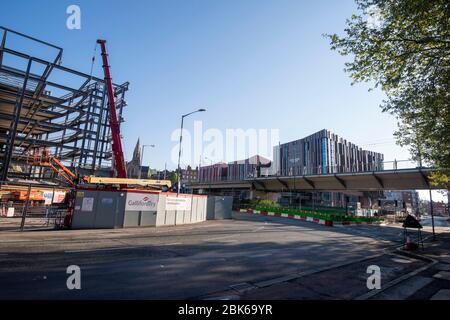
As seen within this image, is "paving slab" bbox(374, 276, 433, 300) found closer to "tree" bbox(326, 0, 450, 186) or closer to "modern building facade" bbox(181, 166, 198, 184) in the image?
"tree" bbox(326, 0, 450, 186)

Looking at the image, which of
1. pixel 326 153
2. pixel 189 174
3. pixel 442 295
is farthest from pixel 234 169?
pixel 442 295

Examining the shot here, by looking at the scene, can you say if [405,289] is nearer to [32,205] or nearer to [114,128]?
[114,128]

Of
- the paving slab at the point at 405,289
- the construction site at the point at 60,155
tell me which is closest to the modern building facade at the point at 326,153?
the construction site at the point at 60,155

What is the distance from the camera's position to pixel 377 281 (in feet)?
25.5

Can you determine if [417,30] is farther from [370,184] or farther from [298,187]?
[298,187]

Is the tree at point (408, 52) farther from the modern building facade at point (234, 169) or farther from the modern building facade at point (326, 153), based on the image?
the modern building facade at point (234, 169)

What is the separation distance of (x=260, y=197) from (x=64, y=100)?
42.5m

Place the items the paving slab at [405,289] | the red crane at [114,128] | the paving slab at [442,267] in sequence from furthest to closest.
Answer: the red crane at [114,128]
the paving slab at [442,267]
the paving slab at [405,289]

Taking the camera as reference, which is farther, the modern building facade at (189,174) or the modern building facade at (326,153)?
the modern building facade at (189,174)

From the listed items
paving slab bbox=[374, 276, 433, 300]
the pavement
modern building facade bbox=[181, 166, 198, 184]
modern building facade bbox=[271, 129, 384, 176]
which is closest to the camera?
the pavement

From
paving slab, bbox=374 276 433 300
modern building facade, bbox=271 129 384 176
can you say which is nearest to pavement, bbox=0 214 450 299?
paving slab, bbox=374 276 433 300

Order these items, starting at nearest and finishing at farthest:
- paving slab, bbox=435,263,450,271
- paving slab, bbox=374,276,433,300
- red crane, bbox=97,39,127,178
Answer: paving slab, bbox=374,276,433,300
paving slab, bbox=435,263,450,271
red crane, bbox=97,39,127,178
